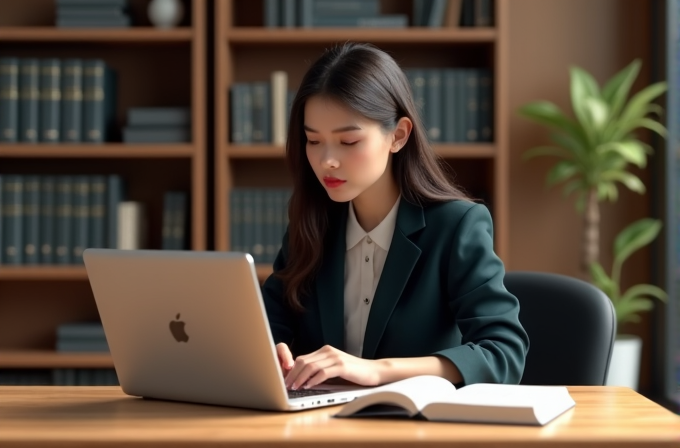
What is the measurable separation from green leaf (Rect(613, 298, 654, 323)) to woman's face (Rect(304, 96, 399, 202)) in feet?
5.95

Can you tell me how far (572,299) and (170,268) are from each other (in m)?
0.83

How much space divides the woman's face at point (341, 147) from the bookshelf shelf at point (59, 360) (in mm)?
1854

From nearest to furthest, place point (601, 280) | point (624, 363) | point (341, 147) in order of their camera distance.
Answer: point (341, 147)
point (624, 363)
point (601, 280)

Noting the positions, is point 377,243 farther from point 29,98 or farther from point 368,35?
point 29,98

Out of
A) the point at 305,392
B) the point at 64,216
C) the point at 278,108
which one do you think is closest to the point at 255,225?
the point at 278,108

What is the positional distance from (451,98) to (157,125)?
1.05m

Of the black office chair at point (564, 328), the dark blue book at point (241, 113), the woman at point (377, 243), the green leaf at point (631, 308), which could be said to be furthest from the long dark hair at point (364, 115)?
the green leaf at point (631, 308)

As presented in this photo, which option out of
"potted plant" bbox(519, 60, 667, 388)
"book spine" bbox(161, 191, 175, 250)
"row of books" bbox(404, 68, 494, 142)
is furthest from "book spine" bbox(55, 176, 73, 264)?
"potted plant" bbox(519, 60, 667, 388)

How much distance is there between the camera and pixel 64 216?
341 centimetres

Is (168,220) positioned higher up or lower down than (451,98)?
lower down

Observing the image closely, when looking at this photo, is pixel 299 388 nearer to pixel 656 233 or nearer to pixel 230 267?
pixel 230 267

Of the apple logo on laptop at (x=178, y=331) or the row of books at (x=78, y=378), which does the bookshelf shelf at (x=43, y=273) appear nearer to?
the row of books at (x=78, y=378)

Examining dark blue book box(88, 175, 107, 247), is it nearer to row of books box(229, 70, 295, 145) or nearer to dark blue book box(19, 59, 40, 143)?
dark blue book box(19, 59, 40, 143)

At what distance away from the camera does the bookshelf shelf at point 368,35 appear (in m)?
3.33
